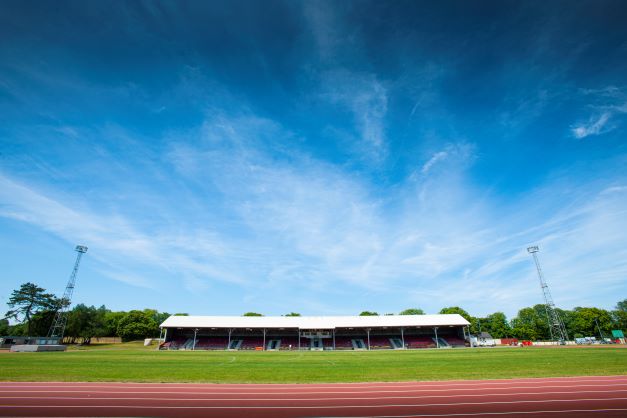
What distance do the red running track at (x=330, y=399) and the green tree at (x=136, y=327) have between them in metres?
72.1

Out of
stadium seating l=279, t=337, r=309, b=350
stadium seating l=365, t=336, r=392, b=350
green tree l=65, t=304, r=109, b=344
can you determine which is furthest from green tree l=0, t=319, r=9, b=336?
stadium seating l=365, t=336, r=392, b=350

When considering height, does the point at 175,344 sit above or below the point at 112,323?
below

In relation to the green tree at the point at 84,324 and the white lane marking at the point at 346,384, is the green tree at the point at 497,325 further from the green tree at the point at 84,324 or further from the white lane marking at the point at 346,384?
the green tree at the point at 84,324

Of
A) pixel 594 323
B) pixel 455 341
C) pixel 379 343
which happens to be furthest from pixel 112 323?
pixel 594 323

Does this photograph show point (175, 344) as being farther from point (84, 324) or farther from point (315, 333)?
point (84, 324)

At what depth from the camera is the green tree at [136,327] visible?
252 ft

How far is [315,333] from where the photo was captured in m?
60.2

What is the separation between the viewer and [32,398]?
11031 millimetres

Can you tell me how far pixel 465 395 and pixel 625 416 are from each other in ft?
14.0

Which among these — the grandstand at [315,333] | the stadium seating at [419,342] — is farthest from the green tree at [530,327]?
the stadium seating at [419,342]

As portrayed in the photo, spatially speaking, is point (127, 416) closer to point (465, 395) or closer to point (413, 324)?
point (465, 395)

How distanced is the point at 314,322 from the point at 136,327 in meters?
45.9

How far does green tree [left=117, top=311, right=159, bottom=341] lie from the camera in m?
76.8

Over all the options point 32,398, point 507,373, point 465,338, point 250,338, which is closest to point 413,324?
point 465,338
